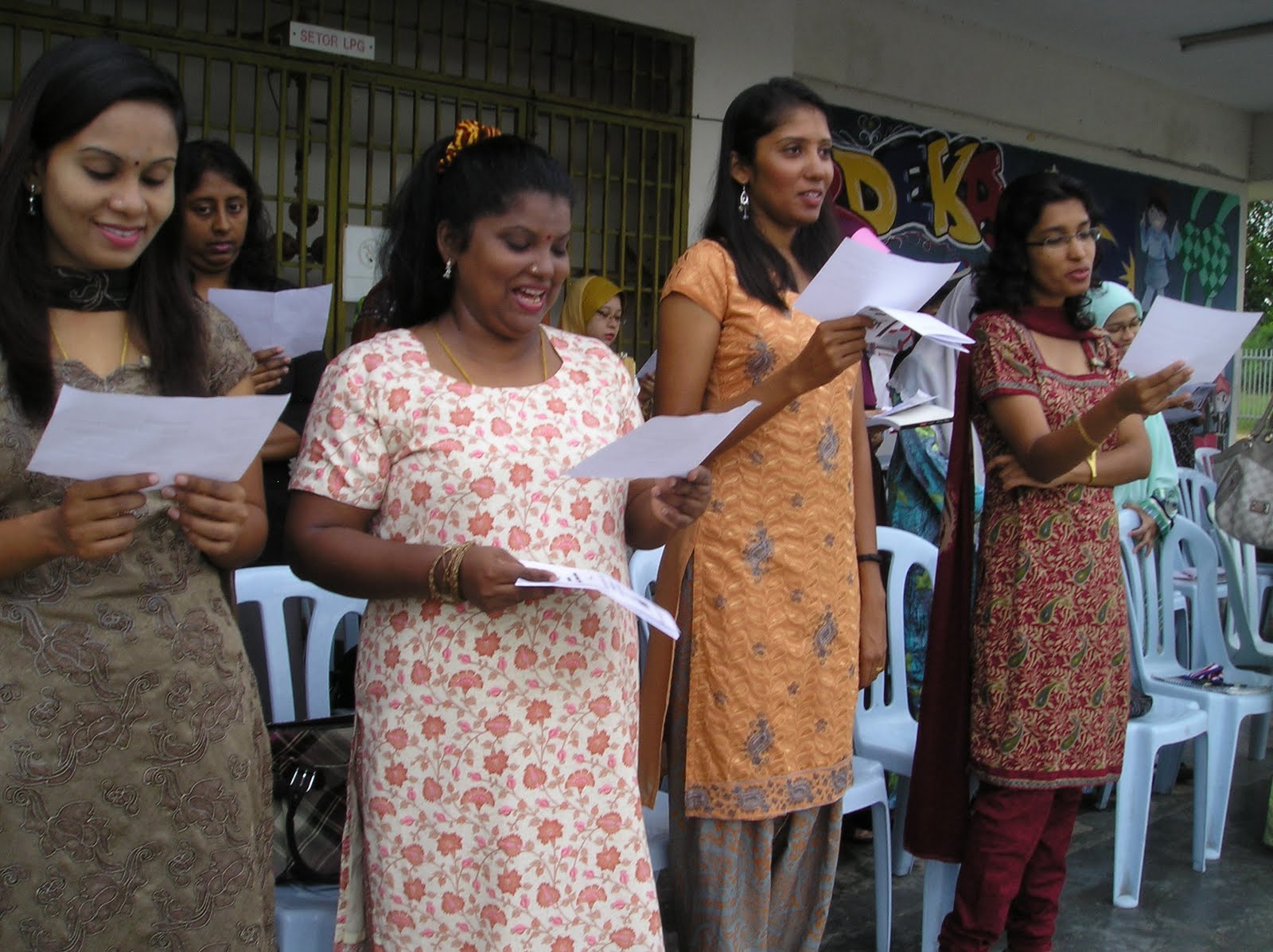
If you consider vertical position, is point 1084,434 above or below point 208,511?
above

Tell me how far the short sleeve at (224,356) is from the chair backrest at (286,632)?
2.52ft

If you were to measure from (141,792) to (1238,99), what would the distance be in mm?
10041

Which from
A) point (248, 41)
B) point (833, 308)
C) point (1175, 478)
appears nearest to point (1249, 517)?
point (1175, 478)

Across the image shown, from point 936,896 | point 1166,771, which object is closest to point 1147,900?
point 936,896

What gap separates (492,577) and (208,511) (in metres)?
0.36

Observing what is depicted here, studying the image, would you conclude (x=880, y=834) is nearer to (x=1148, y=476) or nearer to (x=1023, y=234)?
(x=1023, y=234)

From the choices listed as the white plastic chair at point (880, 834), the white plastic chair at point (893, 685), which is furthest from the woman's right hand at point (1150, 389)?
the white plastic chair at point (880, 834)

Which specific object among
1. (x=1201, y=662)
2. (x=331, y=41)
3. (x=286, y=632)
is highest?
(x=331, y=41)

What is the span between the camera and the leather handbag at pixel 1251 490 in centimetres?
374

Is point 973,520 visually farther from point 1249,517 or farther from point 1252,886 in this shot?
point 1252,886

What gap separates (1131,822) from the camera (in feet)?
11.5

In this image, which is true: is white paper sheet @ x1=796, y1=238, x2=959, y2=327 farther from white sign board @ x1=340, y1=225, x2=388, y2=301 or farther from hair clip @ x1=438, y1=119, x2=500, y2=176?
white sign board @ x1=340, y1=225, x2=388, y2=301

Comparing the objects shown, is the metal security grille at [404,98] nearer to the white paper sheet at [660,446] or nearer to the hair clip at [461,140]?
the hair clip at [461,140]

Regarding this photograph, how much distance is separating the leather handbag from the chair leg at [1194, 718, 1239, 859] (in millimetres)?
614
